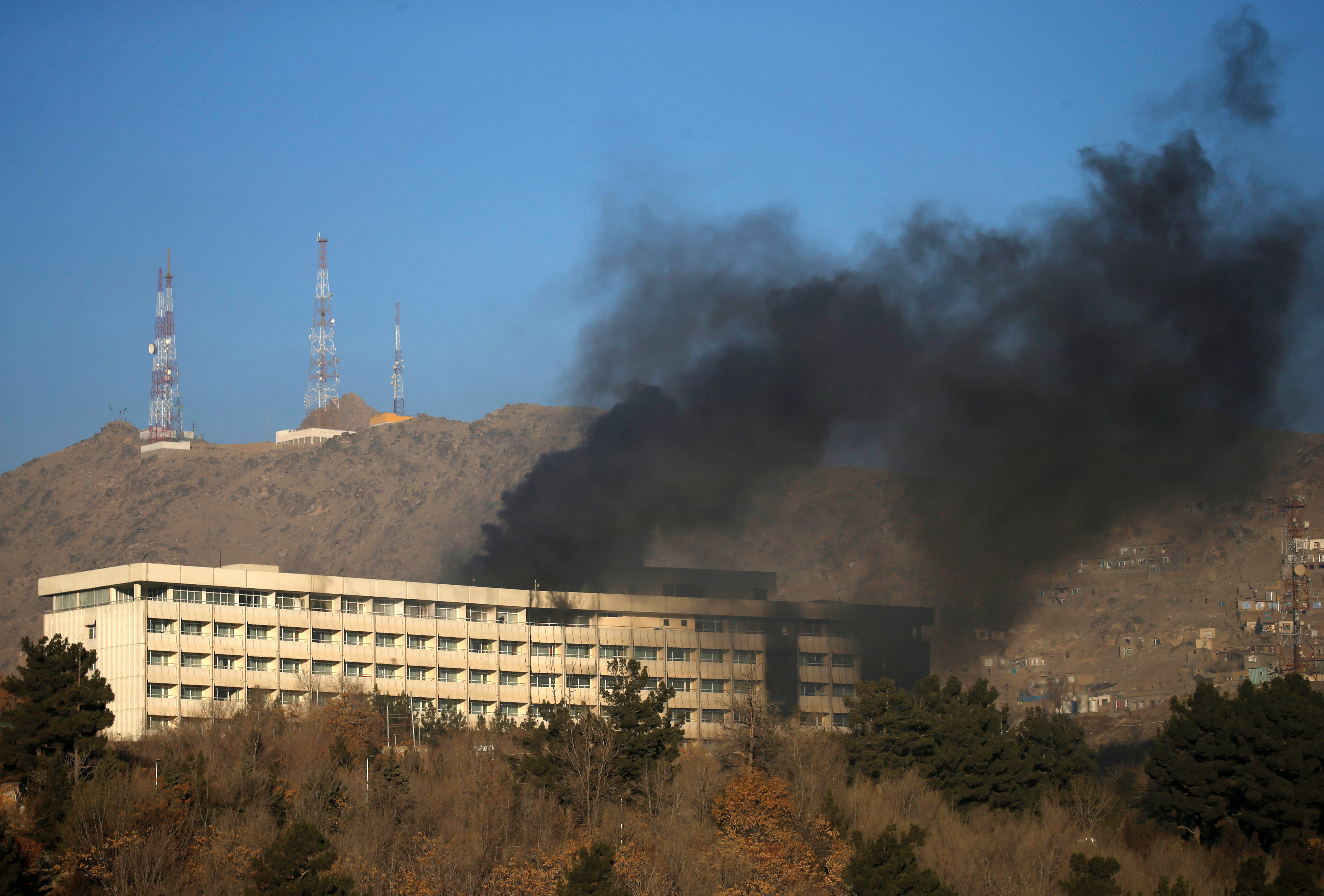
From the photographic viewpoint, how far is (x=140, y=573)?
122812mm

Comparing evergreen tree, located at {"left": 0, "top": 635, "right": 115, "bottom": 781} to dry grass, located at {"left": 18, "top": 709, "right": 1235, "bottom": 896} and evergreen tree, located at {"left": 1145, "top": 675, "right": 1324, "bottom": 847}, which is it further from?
evergreen tree, located at {"left": 1145, "top": 675, "right": 1324, "bottom": 847}

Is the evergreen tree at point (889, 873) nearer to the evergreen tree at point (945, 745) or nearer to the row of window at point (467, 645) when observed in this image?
the evergreen tree at point (945, 745)

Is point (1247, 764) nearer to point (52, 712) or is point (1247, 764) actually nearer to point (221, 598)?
point (52, 712)

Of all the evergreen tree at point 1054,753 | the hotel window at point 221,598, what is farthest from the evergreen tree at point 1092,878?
the hotel window at point 221,598

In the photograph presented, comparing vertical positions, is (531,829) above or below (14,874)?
below

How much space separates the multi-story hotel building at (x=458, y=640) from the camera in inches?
4872

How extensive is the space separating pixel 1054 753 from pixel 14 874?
243ft

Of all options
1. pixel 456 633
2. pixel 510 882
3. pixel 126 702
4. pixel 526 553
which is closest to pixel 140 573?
pixel 126 702

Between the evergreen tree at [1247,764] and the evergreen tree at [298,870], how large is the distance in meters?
57.0

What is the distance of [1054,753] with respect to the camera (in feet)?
360

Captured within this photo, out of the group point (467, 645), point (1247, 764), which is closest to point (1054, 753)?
point (1247, 764)

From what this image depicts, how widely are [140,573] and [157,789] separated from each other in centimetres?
4791

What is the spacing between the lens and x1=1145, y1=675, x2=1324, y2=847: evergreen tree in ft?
299

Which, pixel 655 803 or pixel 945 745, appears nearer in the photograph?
pixel 655 803
